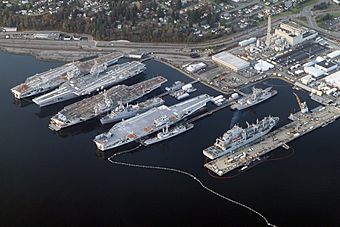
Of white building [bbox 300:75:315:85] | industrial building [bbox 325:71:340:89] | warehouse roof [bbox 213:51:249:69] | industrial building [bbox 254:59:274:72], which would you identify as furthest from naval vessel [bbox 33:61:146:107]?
industrial building [bbox 325:71:340:89]

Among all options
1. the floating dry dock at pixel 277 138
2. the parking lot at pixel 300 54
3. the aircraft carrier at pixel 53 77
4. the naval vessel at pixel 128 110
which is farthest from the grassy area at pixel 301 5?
the naval vessel at pixel 128 110

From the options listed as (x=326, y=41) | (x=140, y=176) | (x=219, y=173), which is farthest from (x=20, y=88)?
(x=326, y=41)

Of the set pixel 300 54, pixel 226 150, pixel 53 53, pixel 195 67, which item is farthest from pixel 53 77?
pixel 300 54

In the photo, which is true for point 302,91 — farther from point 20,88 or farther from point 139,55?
point 20,88

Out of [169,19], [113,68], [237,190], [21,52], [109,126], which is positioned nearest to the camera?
[237,190]

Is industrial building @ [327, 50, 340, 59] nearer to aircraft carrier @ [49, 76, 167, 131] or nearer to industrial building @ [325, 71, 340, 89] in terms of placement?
industrial building @ [325, 71, 340, 89]

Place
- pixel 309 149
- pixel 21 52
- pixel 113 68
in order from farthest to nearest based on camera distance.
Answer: pixel 21 52 < pixel 113 68 < pixel 309 149
